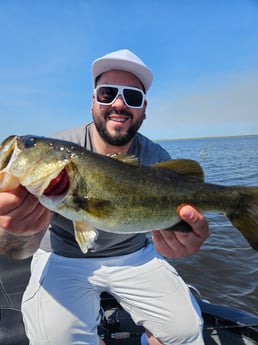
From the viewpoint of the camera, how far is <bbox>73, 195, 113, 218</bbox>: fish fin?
95.1 inches

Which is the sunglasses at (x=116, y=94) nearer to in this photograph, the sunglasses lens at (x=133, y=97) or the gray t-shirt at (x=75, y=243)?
the sunglasses lens at (x=133, y=97)

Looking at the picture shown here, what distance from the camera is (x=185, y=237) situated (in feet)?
9.66

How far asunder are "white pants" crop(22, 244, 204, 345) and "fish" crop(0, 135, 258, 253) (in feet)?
3.88

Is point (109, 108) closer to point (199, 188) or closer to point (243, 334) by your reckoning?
point (199, 188)

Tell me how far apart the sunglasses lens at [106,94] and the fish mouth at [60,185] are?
5.97 feet

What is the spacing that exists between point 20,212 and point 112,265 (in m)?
1.65

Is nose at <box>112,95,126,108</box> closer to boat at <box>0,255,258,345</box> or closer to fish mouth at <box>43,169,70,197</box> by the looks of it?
fish mouth at <box>43,169,70,197</box>

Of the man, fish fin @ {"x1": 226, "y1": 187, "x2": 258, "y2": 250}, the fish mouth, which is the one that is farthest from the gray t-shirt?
fish fin @ {"x1": 226, "y1": 187, "x2": 258, "y2": 250}

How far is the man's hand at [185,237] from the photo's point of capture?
2.60 metres

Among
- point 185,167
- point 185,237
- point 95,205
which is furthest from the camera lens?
point 185,237

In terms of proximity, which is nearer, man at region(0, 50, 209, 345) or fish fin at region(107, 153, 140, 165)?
fish fin at region(107, 153, 140, 165)

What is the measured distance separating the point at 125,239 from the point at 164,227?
4.23 ft

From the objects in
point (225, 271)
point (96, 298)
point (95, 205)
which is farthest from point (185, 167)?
point (225, 271)

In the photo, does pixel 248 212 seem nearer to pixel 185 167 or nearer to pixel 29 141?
pixel 185 167
